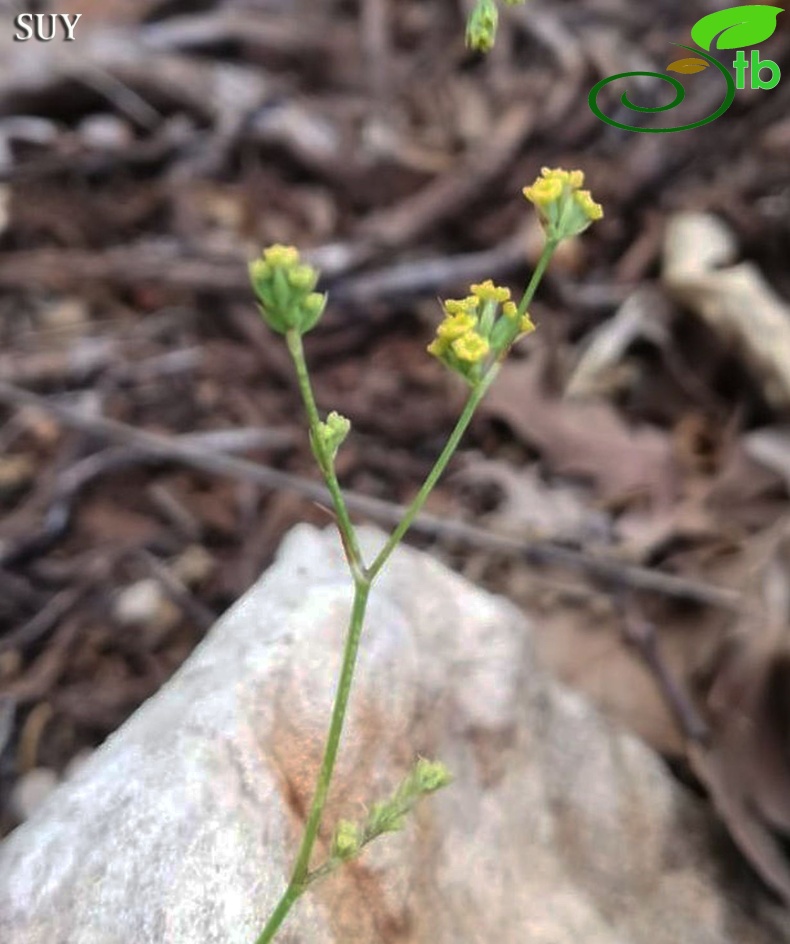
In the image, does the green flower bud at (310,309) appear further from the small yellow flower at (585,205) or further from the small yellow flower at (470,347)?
the small yellow flower at (585,205)

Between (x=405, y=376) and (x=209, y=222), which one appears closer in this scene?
(x=405, y=376)

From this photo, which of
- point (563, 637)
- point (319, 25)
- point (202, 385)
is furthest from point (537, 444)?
point (319, 25)

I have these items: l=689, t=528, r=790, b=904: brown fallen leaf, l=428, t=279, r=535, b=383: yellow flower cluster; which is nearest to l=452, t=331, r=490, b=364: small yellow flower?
l=428, t=279, r=535, b=383: yellow flower cluster

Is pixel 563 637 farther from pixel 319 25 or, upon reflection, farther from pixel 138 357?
pixel 319 25

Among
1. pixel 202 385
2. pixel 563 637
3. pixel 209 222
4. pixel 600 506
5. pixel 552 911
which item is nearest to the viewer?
pixel 552 911

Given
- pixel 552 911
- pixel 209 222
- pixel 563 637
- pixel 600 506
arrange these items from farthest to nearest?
pixel 209 222 < pixel 600 506 < pixel 563 637 < pixel 552 911

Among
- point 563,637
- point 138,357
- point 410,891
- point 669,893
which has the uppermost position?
point 410,891

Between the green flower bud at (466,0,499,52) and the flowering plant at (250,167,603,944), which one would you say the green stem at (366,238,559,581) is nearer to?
the flowering plant at (250,167,603,944)

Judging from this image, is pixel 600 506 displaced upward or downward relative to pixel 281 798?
downward
